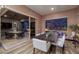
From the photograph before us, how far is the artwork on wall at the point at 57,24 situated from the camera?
232 centimetres

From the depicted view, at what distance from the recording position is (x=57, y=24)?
2.38 meters

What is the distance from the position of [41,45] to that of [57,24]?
636 millimetres

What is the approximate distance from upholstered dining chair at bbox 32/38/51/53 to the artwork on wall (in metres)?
0.38

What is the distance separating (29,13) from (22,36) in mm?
571

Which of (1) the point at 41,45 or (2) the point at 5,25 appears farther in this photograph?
(1) the point at 41,45

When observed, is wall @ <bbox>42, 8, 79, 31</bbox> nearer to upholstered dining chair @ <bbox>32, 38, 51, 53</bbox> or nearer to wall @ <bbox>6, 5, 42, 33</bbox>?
wall @ <bbox>6, 5, 42, 33</bbox>

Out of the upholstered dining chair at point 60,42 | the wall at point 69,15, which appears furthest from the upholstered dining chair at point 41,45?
the wall at point 69,15

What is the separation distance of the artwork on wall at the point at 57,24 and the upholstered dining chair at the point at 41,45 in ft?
1.25

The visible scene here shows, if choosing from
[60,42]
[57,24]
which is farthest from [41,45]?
[57,24]

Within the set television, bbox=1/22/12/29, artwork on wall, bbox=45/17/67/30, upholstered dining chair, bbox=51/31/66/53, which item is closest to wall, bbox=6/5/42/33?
artwork on wall, bbox=45/17/67/30

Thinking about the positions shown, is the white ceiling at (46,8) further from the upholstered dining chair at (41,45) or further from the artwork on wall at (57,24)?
the upholstered dining chair at (41,45)

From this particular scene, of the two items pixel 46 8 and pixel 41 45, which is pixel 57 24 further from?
pixel 41 45
